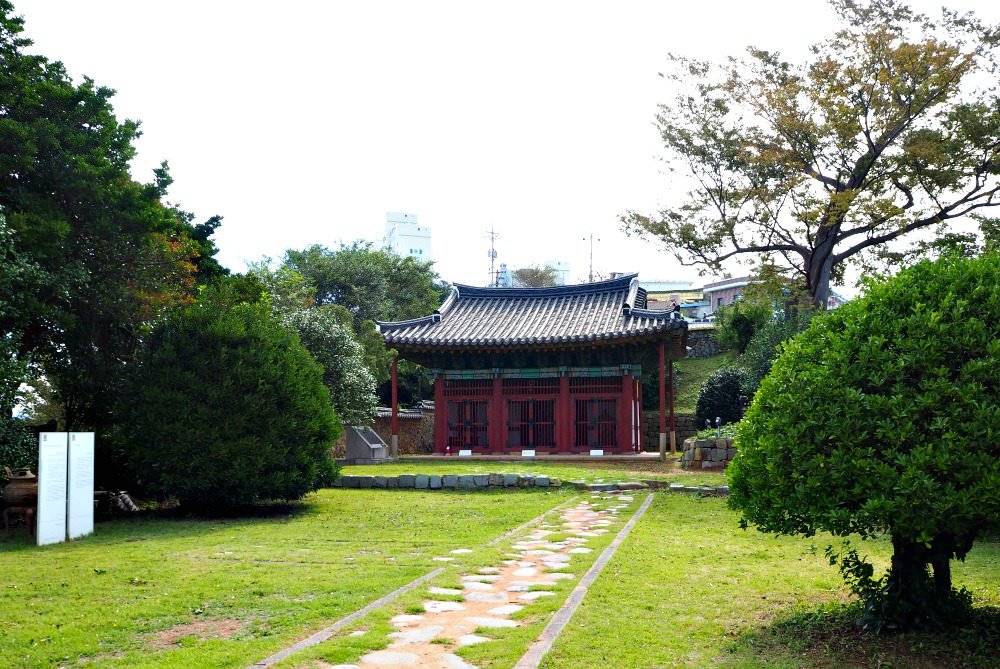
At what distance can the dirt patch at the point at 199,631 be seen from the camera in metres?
5.76

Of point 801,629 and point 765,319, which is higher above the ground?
point 765,319

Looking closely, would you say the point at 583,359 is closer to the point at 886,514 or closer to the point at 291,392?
the point at 291,392

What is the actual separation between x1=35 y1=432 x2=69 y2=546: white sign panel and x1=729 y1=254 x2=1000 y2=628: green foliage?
9048 millimetres

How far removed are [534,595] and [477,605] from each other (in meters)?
0.60

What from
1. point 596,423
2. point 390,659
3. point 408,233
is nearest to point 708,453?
point 596,423

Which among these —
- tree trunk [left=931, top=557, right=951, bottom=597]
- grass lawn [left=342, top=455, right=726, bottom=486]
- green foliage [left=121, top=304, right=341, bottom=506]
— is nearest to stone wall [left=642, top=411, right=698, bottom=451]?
grass lawn [left=342, top=455, right=726, bottom=486]

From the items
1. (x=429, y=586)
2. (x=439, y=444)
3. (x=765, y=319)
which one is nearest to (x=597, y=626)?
(x=429, y=586)

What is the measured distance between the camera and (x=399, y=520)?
12.6 meters

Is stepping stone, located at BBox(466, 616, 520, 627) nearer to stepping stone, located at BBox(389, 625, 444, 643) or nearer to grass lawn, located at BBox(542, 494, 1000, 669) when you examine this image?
stepping stone, located at BBox(389, 625, 444, 643)

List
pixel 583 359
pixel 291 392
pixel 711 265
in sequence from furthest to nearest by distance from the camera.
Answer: pixel 711 265, pixel 583 359, pixel 291 392

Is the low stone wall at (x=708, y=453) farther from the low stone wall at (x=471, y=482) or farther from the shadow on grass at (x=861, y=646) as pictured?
the shadow on grass at (x=861, y=646)

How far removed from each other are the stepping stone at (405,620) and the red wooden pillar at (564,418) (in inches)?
741

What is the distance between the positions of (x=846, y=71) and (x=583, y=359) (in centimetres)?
1112

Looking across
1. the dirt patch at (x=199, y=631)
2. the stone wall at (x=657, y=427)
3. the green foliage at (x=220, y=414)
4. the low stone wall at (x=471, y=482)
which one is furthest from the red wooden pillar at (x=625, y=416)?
the dirt patch at (x=199, y=631)
